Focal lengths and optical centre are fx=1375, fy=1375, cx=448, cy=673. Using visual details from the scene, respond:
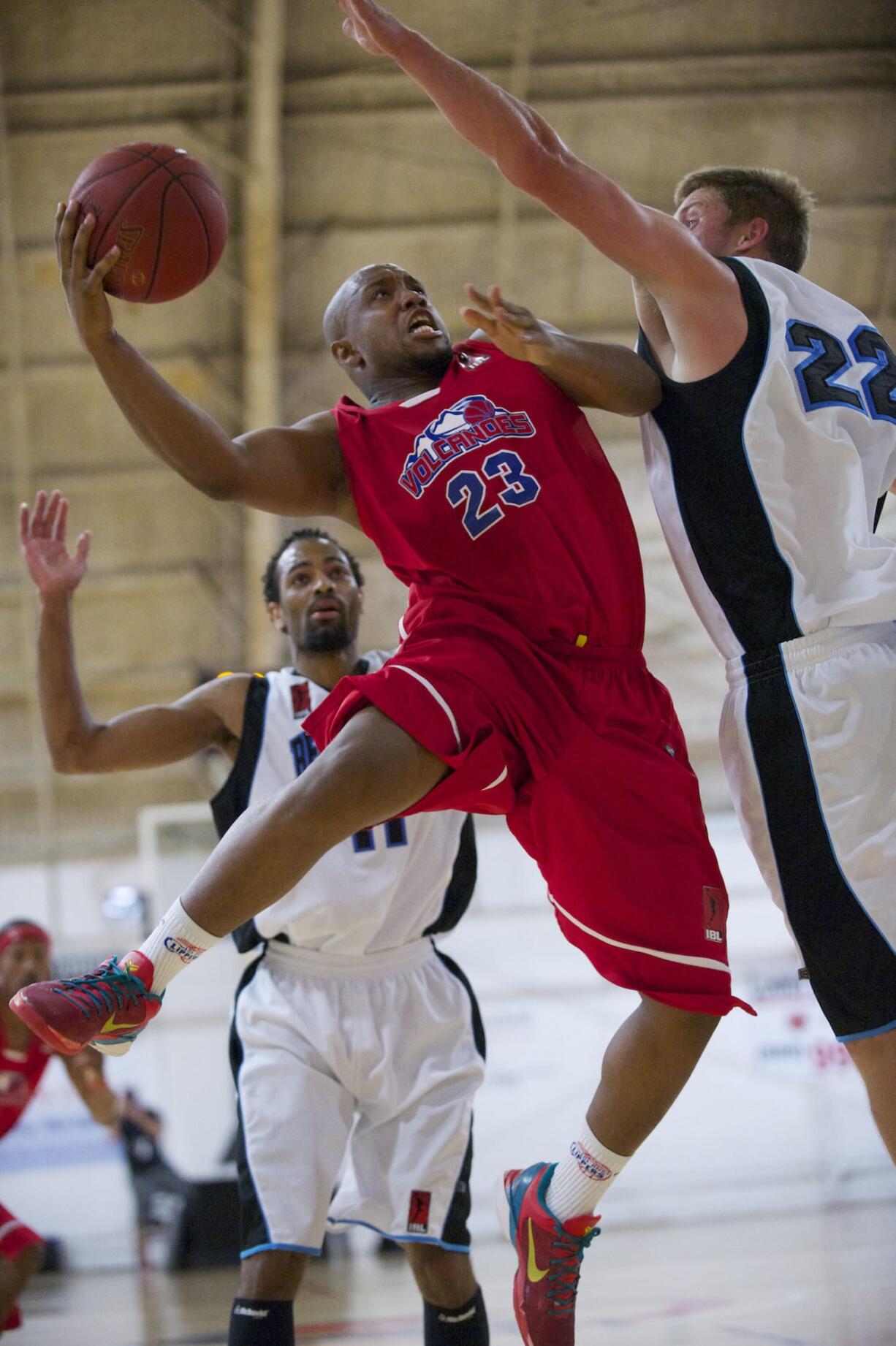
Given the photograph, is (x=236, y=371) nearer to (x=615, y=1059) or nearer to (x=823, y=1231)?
(x=823, y=1231)

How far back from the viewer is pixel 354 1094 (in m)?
3.75

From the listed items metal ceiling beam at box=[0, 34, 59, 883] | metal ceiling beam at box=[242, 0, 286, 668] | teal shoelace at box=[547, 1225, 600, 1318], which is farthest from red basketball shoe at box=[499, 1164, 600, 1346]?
metal ceiling beam at box=[0, 34, 59, 883]

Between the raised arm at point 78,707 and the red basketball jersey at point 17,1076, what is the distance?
9.62 feet

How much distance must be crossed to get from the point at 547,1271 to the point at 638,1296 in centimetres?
347

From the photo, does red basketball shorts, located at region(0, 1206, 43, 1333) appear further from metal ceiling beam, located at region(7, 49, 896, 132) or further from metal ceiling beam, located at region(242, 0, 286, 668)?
metal ceiling beam, located at region(7, 49, 896, 132)

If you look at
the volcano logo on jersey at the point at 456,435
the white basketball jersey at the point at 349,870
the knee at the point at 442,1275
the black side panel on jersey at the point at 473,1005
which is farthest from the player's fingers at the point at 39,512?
the knee at the point at 442,1275

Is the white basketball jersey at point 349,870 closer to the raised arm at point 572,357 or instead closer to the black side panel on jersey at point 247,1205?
the black side panel on jersey at point 247,1205

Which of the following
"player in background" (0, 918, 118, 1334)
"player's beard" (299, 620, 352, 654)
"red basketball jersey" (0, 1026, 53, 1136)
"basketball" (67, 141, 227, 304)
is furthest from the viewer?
"red basketball jersey" (0, 1026, 53, 1136)

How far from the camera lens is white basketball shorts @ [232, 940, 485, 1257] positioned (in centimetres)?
348

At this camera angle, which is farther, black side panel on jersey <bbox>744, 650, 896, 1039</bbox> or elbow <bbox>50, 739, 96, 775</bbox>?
elbow <bbox>50, 739, 96, 775</bbox>

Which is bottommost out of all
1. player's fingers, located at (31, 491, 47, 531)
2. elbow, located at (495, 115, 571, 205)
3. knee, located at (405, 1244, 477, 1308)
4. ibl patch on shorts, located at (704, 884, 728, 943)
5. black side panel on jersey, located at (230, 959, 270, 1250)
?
knee, located at (405, 1244, 477, 1308)

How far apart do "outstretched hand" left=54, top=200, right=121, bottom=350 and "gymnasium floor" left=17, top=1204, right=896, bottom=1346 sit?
3415 millimetres

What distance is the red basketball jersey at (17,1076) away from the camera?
6312 mm

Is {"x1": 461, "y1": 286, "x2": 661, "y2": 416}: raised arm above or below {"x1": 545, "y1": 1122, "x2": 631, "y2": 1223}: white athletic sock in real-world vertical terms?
above
